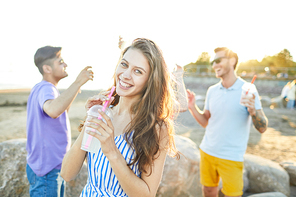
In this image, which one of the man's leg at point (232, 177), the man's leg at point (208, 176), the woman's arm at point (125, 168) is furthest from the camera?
the man's leg at point (208, 176)

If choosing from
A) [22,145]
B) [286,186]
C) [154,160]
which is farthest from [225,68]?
[22,145]

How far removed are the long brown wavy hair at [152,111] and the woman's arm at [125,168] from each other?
49 mm

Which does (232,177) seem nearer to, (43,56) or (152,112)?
(152,112)

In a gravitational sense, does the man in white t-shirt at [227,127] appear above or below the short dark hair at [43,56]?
below

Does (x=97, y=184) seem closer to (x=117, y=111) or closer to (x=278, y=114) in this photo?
(x=117, y=111)

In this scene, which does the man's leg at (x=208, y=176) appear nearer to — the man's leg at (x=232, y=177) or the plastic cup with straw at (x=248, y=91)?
the man's leg at (x=232, y=177)

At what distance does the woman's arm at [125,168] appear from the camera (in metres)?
1.29

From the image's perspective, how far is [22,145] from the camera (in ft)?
11.0

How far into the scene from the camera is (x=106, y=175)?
1.53m

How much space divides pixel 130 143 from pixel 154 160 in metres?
0.21

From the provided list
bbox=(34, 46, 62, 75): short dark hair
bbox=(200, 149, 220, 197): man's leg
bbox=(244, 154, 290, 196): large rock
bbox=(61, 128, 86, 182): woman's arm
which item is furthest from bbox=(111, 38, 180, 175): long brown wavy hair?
bbox=(244, 154, 290, 196): large rock

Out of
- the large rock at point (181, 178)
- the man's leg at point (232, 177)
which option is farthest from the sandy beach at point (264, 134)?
the man's leg at point (232, 177)

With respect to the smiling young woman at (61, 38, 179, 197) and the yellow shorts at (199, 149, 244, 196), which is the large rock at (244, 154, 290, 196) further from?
the smiling young woman at (61, 38, 179, 197)

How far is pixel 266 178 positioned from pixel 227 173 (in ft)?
6.59
